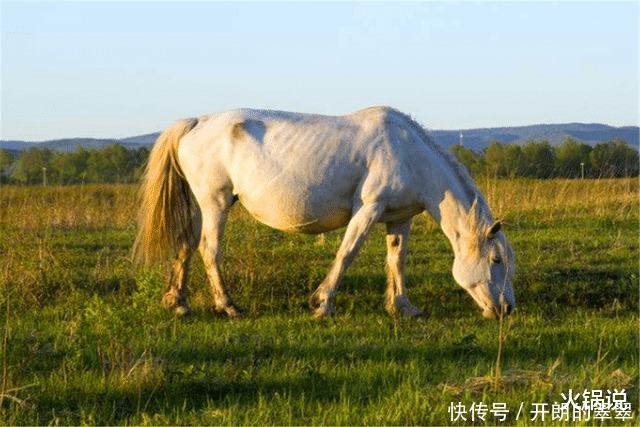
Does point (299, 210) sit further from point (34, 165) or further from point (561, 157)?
point (561, 157)

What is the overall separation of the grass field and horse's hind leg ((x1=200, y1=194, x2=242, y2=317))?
19 cm

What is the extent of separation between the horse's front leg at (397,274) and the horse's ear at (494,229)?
35.9 inches

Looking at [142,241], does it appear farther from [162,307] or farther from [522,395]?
[522,395]

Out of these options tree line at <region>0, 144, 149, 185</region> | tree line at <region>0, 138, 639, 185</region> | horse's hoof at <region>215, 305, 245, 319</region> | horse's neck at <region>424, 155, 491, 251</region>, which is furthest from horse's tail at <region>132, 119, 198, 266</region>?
tree line at <region>0, 144, 149, 185</region>

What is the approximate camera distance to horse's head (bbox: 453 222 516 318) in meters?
8.97

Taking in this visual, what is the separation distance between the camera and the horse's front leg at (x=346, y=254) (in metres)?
9.03

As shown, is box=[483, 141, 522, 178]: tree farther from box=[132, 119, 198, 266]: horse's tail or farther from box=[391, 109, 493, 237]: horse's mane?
box=[132, 119, 198, 266]: horse's tail

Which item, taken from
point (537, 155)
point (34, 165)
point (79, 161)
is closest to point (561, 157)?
point (537, 155)

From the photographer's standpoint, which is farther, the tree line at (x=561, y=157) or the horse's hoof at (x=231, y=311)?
the tree line at (x=561, y=157)

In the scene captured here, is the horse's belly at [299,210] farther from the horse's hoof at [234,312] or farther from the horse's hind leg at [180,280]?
the horse's hoof at [234,312]

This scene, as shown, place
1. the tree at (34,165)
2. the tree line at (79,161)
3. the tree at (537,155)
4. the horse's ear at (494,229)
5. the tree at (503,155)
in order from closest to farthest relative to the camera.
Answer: the horse's ear at (494,229), the tree at (503,155), the tree at (34,165), the tree line at (79,161), the tree at (537,155)

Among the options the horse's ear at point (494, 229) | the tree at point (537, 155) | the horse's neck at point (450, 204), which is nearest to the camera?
the horse's ear at point (494, 229)

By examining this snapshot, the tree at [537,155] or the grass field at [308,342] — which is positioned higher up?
the tree at [537,155]

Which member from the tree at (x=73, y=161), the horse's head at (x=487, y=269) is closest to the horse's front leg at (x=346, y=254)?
the horse's head at (x=487, y=269)
